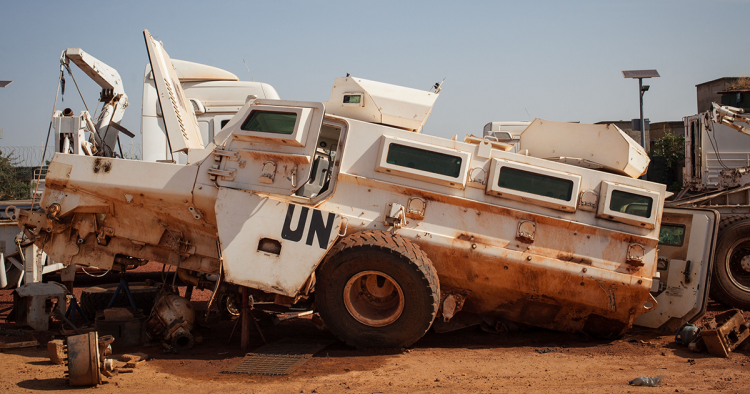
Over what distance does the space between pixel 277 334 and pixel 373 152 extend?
7.96ft

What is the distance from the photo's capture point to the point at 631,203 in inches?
229

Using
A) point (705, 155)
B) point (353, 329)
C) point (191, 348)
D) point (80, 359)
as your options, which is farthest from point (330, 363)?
point (705, 155)

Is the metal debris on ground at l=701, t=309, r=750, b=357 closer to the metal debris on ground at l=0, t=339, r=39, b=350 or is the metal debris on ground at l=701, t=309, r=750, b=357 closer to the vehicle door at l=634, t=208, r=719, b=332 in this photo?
the vehicle door at l=634, t=208, r=719, b=332

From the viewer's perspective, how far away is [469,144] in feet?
19.8

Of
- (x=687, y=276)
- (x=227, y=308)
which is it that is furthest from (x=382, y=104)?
(x=687, y=276)

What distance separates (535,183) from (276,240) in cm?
269

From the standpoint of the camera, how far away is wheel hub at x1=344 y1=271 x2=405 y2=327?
5.68 metres

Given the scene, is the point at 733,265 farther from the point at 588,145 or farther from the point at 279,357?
the point at 279,357

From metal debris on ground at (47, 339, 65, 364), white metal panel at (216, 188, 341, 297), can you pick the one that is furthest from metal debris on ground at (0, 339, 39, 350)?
white metal panel at (216, 188, 341, 297)

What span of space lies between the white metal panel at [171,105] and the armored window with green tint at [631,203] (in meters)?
4.56

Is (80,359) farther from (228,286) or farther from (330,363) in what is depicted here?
(330,363)

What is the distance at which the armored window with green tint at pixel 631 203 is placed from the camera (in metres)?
5.80

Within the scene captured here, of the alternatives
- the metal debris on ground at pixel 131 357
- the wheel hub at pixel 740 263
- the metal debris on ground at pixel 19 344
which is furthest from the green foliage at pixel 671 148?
the metal debris on ground at pixel 19 344

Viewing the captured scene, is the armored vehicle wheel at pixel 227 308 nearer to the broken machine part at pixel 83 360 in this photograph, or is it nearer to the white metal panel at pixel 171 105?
the white metal panel at pixel 171 105
